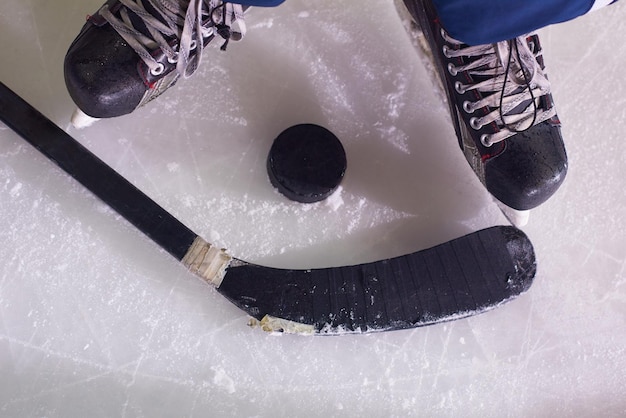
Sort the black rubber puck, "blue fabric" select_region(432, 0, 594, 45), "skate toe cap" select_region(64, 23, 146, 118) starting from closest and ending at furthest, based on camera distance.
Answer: "blue fabric" select_region(432, 0, 594, 45) → "skate toe cap" select_region(64, 23, 146, 118) → the black rubber puck

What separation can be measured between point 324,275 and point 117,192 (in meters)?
0.30

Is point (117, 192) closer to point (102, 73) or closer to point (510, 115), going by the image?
point (102, 73)

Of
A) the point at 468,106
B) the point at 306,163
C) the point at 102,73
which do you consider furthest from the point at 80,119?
the point at 468,106

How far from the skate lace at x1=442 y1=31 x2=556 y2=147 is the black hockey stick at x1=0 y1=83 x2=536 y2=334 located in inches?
6.1

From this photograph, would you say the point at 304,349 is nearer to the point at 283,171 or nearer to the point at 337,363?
the point at 337,363

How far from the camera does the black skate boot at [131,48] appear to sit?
90 centimetres

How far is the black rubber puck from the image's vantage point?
3.27ft

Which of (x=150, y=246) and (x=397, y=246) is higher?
(x=150, y=246)

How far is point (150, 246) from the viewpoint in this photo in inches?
39.3

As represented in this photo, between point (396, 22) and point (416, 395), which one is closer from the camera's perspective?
point (416, 395)

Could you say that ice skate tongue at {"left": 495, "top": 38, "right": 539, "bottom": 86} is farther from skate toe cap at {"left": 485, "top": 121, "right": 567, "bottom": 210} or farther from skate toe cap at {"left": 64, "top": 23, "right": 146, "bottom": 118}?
skate toe cap at {"left": 64, "top": 23, "right": 146, "bottom": 118}

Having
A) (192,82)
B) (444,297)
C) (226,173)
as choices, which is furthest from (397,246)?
(192,82)

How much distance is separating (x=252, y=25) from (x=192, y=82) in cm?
13

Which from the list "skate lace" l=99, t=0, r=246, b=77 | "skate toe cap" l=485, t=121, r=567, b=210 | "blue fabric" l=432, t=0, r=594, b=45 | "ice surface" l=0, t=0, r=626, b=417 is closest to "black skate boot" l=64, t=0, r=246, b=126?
"skate lace" l=99, t=0, r=246, b=77
